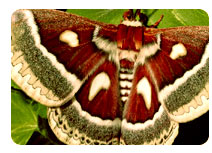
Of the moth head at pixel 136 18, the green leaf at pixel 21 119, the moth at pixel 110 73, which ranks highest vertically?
the moth head at pixel 136 18

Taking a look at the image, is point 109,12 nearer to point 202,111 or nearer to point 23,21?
point 23,21

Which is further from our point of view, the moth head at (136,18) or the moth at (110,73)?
the moth head at (136,18)

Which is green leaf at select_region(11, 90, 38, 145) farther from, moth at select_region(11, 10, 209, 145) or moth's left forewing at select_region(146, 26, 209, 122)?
moth's left forewing at select_region(146, 26, 209, 122)

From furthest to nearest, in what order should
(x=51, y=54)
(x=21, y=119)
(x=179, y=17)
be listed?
(x=21, y=119)
(x=179, y=17)
(x=51, y=54)

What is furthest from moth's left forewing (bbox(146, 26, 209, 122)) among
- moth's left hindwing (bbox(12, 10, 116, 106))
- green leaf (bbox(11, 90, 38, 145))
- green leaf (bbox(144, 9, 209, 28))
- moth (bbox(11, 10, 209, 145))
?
green leaf (bbox(11, 90, 38, 145))

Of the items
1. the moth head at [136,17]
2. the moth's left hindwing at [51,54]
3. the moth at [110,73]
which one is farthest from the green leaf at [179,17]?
the moth's left hindwing at [51,54]

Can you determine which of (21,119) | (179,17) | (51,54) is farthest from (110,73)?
(21,119)

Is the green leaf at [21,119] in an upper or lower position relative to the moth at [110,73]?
lower

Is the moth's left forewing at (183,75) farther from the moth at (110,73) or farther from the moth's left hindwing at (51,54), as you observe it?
the moth's left hindwing at (51,54)

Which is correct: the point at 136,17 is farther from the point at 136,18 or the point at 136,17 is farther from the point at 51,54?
the point at 51,54
